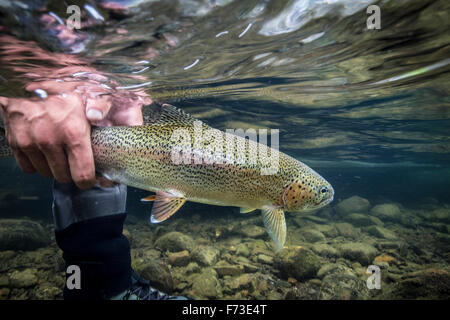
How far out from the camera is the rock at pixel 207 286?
15.3 ft

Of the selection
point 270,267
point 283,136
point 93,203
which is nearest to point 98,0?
point 93,203

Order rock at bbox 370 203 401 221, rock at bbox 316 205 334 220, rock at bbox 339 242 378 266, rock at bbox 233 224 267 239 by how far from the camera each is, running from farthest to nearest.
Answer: rock at bbox 370 203 401 221, rock at bbox 316 205 334 220, rock at bbox 233 224 267 239, rock at bbox 339 242 378 266

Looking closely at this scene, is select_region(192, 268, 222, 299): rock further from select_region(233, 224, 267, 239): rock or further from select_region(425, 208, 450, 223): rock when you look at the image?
select_region(425, 208, 450, 223): rock

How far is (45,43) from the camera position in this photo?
4195mm

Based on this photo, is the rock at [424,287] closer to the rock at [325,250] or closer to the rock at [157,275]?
the rock at [325,250]

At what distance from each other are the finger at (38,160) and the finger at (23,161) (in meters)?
0.08

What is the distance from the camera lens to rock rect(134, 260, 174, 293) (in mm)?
4832

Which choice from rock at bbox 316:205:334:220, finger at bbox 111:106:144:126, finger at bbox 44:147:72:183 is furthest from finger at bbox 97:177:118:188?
rock at bbox 316:205:334:220

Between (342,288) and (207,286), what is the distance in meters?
2.78

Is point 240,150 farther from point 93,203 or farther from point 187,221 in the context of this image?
point 187,221

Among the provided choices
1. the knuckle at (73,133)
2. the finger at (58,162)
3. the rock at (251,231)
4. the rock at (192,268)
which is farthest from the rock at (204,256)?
the knuckle at (73,133)

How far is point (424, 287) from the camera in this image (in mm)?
4141

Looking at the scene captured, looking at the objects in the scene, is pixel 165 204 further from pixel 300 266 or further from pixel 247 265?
pixel 300 266

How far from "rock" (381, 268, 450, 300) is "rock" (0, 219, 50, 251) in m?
10.4
